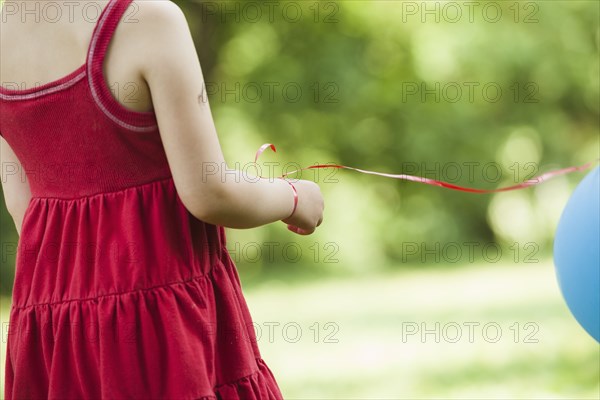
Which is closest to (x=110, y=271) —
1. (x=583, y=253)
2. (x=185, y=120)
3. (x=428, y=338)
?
(x=185, y=120)

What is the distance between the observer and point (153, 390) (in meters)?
1.35

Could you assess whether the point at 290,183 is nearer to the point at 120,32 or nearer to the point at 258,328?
the point at 120,32

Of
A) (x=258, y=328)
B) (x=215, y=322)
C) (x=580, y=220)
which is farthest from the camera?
(x=258, y=328)

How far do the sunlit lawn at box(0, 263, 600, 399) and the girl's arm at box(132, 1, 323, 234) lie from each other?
2192 millimetres

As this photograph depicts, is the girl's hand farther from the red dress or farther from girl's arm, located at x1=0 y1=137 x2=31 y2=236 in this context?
girl's arm, located at x1=0 y1=137 x2=31 y2=236

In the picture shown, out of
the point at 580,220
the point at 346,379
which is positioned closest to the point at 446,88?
the point at 346,379

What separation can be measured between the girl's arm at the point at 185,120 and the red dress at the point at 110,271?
2.1 inches

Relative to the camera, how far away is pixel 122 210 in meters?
1.38

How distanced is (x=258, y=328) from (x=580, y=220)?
3.48m

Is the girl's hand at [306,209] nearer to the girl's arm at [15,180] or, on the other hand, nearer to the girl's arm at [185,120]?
the girl's arm at [185,120]

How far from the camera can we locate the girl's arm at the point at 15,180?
5.21 feet

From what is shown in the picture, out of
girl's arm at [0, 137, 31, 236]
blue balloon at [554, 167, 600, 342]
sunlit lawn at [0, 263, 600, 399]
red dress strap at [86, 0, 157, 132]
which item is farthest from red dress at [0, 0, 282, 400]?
sunlit lawn at [0, 263, 600, 399]

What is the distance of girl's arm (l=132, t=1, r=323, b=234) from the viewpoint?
49.7 inches

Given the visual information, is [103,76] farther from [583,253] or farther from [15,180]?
[583,253]
